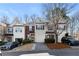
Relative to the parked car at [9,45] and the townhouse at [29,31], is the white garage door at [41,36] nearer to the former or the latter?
the townhouse at [29,31]

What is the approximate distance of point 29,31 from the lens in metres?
5.26

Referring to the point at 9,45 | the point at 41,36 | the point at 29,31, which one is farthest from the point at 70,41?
the point at 9,45

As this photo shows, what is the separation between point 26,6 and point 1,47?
0.55 metres

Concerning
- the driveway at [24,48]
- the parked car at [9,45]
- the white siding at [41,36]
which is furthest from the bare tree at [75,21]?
the parked car at [9,45]

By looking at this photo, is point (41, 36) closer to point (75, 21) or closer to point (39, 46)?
point (39, 46)

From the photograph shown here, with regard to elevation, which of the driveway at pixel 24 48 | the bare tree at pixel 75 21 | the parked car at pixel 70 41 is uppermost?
the bare tree at pixel 75 21

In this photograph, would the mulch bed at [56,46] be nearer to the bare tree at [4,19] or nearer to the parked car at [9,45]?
the parked car at [9,45]

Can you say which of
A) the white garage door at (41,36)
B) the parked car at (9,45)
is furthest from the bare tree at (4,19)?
the white garage door at (41,36)

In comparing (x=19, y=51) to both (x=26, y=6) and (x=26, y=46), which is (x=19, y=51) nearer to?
(x=26, y=46)

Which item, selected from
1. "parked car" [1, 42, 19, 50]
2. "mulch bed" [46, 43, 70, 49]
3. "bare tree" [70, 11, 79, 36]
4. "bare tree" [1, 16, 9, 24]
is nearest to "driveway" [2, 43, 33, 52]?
"parked car" [1, 42, 19, 50]

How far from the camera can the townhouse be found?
5250 mm

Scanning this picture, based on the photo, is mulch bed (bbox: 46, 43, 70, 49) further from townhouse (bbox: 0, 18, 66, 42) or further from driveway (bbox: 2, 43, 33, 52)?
driveway (bbox: 2, 43, 33, 52)

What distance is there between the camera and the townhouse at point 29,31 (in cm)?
525

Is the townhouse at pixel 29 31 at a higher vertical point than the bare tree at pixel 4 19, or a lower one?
lower
